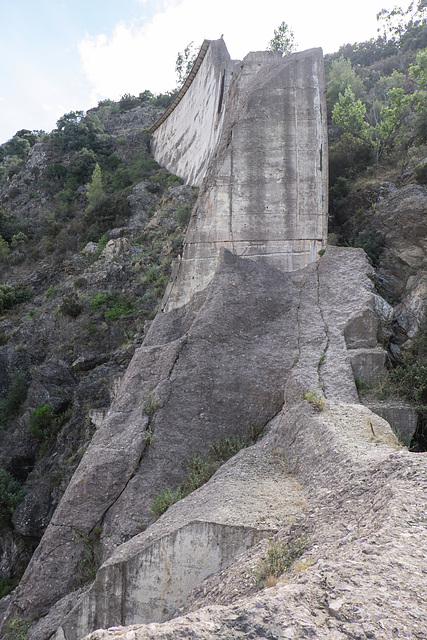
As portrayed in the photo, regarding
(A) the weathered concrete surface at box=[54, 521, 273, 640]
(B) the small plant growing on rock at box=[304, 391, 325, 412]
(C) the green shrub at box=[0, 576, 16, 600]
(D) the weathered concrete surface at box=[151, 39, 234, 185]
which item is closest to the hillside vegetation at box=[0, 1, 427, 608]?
(C) the green shrub at box=[0, 576, 16, 600]

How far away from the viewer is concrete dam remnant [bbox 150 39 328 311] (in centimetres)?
1170

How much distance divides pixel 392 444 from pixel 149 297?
1180cm

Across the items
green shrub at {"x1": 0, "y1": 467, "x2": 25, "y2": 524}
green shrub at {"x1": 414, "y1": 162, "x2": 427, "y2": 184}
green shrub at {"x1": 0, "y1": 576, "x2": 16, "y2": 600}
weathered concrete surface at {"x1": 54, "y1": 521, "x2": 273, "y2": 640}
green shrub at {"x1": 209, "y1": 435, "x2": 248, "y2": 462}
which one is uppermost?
green shrub at {"x1": 414, "y1": 162, "x2": 427, "y2": 184}

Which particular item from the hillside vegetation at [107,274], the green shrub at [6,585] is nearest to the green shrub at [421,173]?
the hillside vegetation at [107,274]

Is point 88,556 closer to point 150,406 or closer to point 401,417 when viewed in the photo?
point 150,406

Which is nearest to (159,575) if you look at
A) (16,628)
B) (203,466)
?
(203,466)

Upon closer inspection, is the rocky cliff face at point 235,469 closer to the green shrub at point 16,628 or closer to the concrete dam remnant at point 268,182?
the green shrub at point 16,628

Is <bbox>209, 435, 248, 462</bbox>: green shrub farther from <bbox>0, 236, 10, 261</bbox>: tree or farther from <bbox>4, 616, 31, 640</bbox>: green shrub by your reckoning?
<bbox>0, 236, 10, 261</bbox>: tree

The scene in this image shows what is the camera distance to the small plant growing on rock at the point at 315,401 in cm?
727

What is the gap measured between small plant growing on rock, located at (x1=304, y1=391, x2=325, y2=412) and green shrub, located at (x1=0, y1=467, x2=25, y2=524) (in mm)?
9867

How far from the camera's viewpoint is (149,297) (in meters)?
16.9

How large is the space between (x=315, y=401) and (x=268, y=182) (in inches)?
258

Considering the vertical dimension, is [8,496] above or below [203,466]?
below

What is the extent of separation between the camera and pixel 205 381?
8969mm
